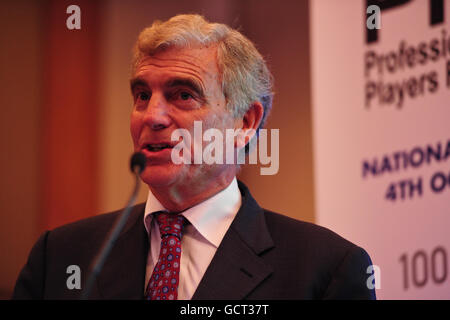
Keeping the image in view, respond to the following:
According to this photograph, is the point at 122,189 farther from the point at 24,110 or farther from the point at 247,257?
the point at 247,257

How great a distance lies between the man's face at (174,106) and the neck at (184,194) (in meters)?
0.01

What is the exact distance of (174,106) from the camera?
1.68m

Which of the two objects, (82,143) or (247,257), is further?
(82,143)

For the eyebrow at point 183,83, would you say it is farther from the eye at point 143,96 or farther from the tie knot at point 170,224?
the tie knot at point 170,224

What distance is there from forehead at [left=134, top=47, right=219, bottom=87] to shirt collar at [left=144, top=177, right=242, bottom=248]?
0.32m

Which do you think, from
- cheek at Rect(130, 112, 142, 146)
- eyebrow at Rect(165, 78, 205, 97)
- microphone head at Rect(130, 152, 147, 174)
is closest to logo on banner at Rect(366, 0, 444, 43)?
eyebrow at Rect(165, 78, 205, 97)

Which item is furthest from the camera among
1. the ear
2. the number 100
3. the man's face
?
the number 100

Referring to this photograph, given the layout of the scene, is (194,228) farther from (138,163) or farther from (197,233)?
(138,163)

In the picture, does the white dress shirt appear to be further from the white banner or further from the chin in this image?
the white banner

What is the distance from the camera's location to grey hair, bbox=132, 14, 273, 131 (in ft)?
5.65

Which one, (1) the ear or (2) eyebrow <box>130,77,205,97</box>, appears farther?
(1) the ear
